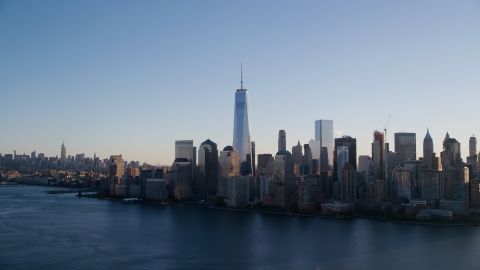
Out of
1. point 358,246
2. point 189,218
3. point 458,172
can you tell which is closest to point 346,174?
point 458,172

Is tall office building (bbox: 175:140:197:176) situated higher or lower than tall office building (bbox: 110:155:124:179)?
→ higher

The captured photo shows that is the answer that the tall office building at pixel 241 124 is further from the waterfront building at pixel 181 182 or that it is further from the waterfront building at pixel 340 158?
the waterfront building at pixel 340 158

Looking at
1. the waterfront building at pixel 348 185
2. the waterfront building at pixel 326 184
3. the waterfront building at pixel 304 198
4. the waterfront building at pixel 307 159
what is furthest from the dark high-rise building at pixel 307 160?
the waterfront building at pixel 304 198

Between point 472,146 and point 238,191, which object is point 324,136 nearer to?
point 472,146

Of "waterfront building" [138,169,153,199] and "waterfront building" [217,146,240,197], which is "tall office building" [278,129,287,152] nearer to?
"waterfront building" [217,146,240,197]

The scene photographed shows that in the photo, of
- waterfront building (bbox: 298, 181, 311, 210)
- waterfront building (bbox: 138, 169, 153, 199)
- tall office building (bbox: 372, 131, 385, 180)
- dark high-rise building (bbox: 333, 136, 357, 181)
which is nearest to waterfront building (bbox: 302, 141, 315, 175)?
dark high-rise building (bbox: 333, 136, 357, 181)

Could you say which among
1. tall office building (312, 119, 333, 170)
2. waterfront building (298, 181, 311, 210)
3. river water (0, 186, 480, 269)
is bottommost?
river water (0, 186, 480, 269)

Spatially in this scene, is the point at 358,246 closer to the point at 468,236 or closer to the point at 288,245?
the point at 288,245

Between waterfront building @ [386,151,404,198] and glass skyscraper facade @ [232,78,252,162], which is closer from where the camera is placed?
waterfront building @ [386,151,404,198]
